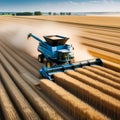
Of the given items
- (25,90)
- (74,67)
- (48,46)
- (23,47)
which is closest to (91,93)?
(25,90)

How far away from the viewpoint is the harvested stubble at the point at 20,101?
26.5 ft

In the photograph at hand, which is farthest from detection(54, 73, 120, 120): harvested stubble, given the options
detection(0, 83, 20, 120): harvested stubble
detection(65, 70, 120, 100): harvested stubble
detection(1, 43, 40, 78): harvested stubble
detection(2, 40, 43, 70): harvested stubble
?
detection(2, 40, 43, 70): harvested stubble

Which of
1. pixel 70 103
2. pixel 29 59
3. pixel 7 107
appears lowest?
pixel 29 59

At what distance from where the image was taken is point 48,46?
531 inches

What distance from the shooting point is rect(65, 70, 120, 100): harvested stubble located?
925 centimetres

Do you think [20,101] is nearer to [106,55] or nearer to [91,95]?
[91,95]

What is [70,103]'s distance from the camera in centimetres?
865

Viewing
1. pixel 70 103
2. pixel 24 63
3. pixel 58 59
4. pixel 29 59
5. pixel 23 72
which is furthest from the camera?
pixel 29 59

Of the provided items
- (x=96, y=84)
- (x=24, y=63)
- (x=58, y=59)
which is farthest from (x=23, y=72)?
(x=96, y=84)

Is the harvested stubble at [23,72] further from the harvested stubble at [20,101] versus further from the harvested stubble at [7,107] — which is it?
the harvested stubble at [7,107]

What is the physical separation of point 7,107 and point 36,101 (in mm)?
1083

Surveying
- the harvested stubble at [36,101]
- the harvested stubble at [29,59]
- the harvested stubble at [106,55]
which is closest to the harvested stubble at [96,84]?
the harvested stubble at [36,101]

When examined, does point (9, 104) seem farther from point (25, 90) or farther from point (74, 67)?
point (74, 67)

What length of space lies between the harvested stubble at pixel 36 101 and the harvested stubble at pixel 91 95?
145 centimetres
